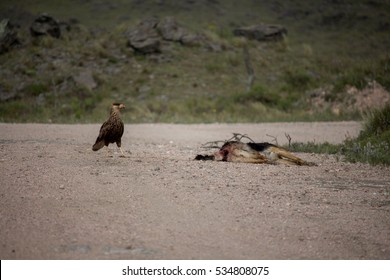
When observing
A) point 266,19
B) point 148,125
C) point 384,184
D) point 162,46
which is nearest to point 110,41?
point 162,46

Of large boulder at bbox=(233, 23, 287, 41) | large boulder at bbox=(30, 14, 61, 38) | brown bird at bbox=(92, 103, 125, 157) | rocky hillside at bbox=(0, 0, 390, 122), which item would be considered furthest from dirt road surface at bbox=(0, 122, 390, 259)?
large boulder at bbox=(233, 23, 287, 41)

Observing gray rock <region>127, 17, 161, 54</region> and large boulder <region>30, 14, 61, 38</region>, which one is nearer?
gray rock <region>127, 17, 161, 54</region>

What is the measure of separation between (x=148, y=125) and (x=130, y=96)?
27.9 ft

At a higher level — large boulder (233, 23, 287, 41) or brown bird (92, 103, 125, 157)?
large boulder (233, 23, 287, 41)

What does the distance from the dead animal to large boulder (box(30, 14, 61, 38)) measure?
25.4 m

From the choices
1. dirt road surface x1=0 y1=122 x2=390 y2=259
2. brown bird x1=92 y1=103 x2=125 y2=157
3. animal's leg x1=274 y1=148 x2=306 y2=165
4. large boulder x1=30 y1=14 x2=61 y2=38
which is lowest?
dirt road surface x1=0 y1=122 x2=390 y2=259

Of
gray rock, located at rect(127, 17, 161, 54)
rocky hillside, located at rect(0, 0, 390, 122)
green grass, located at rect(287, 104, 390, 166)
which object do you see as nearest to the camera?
green grass, located at rect(287, 104, 390, 166)

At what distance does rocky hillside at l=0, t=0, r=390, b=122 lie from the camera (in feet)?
77.3

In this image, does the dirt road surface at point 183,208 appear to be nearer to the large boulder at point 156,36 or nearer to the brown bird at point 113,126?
the brown bird at point 113,126

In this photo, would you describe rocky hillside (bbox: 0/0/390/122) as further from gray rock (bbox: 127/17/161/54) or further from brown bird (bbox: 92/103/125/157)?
brown bird (bbox: 92/103/125/157)

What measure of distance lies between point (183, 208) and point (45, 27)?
29.0 m

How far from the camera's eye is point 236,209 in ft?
21.4

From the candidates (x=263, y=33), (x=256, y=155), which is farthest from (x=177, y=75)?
(x=256, y=155)

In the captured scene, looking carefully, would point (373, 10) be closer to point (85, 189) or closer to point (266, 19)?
point (266, 19)
